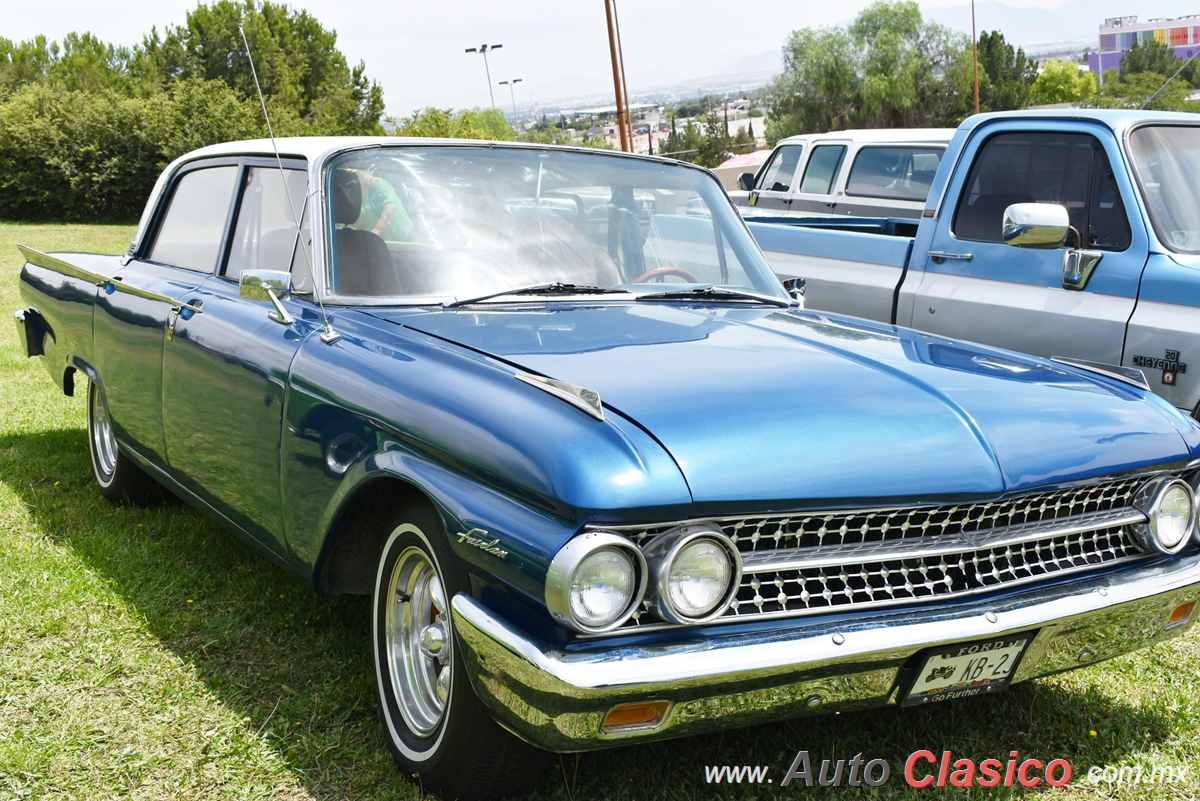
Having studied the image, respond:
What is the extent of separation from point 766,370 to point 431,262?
1237mm

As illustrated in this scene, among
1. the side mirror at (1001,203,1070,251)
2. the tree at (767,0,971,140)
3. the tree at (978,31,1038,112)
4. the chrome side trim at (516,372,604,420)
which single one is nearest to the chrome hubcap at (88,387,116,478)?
the chrome side trim at (516,372,604,420)

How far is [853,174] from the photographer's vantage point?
11.4 meters

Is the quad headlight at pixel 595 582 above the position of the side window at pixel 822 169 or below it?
below

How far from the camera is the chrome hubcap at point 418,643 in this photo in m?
2.78

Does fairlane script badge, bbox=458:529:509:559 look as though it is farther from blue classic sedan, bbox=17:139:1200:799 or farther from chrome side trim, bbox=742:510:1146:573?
chrome side trim, bbox=742:510:1146:573

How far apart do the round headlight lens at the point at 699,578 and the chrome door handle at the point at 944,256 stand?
3.76 meters

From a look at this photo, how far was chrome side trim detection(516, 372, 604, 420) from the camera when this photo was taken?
2.40 metres

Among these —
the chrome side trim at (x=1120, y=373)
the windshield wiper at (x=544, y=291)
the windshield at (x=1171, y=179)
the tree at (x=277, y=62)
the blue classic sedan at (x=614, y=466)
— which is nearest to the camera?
the blue classic sedan at (x=614, y=466)

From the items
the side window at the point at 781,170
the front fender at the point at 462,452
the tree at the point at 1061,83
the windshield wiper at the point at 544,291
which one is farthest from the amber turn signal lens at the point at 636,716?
the tree at the point at 1061,83

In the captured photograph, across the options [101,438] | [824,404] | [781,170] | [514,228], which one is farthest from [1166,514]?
[781,170]

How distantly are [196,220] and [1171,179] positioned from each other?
170 inches

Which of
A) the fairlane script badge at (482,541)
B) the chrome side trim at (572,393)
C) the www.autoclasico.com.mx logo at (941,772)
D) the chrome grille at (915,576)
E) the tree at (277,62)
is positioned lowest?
the www.autoclasico.com.mx logo at (941,772)

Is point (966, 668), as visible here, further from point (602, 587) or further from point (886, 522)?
point (602, 587)

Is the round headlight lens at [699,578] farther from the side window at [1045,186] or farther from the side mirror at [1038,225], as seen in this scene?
the side window at [1045,186]
